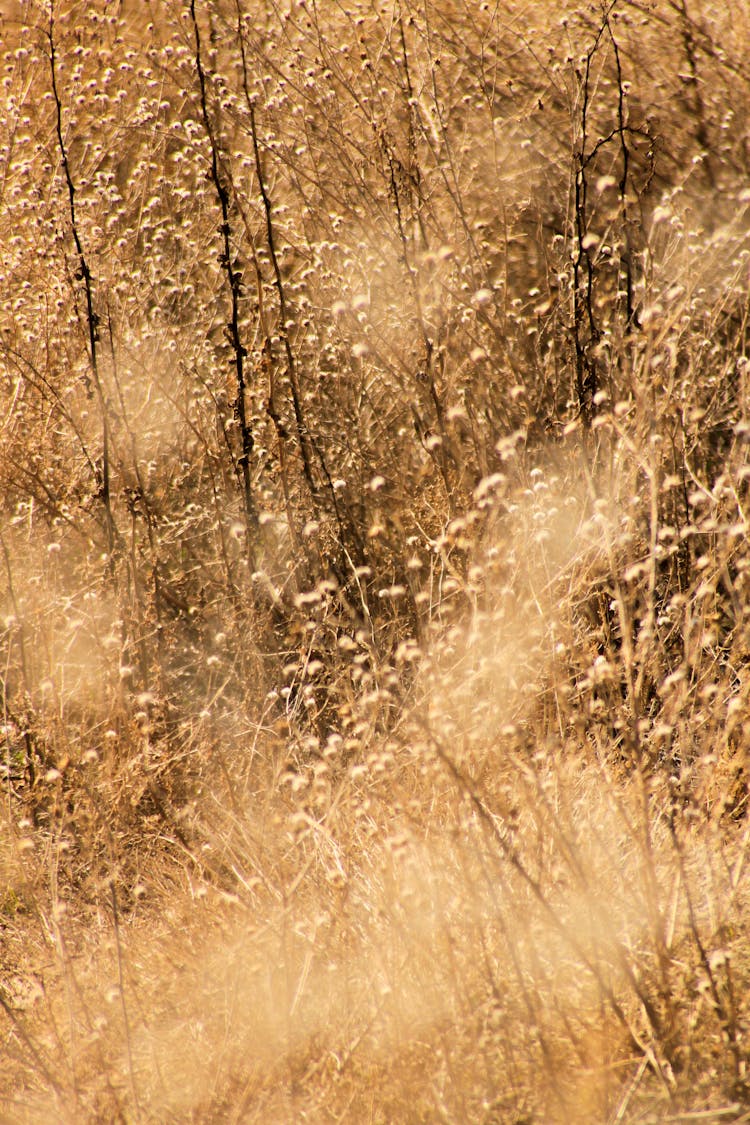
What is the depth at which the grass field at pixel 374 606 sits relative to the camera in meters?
2.07

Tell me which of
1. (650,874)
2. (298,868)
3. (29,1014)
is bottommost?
(29,1014)

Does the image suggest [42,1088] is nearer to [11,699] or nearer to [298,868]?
[298,868]

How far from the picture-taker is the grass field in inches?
81.5

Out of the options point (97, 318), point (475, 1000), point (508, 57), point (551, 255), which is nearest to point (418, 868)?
point (475, 1000)

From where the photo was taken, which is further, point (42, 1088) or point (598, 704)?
point (598, 704)

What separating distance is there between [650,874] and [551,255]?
3909 mm

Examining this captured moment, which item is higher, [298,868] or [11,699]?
[11,699]

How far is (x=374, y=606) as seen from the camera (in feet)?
12.3

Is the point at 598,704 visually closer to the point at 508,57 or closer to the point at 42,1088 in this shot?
the point at 42,1088

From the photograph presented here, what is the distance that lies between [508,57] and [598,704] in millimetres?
5393

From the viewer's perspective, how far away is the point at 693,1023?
6.34 feet

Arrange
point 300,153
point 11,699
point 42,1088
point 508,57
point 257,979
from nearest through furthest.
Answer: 1. point 42,1088
2. point 257,979
3. point 11,699
4. point 300,153
5. point 508,57

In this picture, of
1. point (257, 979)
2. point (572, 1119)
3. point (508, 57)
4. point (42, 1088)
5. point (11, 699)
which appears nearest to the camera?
point (572, 1119)

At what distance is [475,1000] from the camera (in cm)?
218
